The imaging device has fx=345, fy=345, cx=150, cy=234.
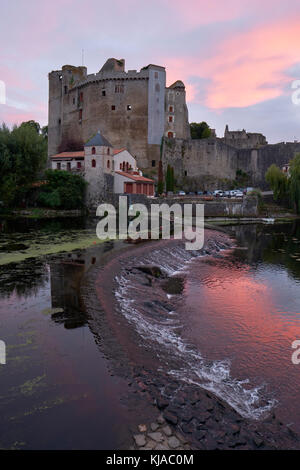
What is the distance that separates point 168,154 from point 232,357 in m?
41.9

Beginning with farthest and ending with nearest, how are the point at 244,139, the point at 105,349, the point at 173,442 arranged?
1. the point at 244,139
2. the point at 105,349
3. the point at 173,442

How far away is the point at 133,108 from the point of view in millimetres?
47562

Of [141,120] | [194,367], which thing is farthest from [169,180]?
[194,367]

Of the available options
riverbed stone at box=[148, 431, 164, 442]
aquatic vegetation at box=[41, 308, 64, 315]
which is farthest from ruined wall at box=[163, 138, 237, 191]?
riverbed stone at box=[148, 431, 164, 442]

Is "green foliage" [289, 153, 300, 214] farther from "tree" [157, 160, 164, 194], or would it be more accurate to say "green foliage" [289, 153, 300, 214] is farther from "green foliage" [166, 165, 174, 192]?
"tree" [157, 160, 164, 194]

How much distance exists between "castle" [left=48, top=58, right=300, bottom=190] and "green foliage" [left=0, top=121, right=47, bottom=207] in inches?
609

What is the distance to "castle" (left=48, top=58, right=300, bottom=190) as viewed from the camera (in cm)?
4709

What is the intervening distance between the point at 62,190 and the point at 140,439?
111 ft

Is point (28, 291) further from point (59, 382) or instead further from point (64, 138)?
point (64, 138)

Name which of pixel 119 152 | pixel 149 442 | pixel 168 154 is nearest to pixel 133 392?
pixel 149 442

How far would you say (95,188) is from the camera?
3812 centimetres

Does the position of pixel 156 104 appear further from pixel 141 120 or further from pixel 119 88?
pixel 119 88

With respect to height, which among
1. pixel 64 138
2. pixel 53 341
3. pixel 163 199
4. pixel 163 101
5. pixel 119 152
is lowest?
pixel 53 341

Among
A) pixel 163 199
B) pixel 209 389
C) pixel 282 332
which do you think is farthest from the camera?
pixel 163 199
